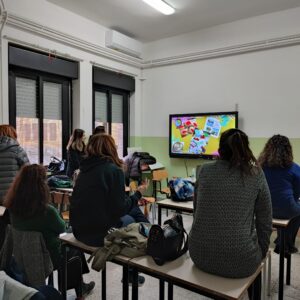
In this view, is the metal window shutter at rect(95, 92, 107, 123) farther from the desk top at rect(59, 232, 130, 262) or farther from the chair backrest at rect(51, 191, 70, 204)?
the desk top at rect(59, 232, 130, 262)

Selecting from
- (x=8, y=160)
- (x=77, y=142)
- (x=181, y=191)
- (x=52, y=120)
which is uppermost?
(x=52, y=120)

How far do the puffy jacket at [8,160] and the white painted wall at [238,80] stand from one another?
337cm

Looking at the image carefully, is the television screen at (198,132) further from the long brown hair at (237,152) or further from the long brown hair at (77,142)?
the long brown hair at (237,152)

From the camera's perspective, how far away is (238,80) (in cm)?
513

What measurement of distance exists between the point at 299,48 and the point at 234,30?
112 cm

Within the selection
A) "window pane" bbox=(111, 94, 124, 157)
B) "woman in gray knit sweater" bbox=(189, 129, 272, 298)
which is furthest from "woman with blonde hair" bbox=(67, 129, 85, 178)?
"woman in gray knit sweater" bbox=(189, 129, 272, 298)

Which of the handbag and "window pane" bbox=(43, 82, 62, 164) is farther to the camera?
"window pane" bbox=(43, 82, 62, 164)

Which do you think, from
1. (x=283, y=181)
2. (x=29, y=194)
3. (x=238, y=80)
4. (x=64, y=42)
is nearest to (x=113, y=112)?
(x=64, y=42)

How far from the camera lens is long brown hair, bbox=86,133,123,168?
2236mm

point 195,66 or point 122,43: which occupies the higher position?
point 122,43

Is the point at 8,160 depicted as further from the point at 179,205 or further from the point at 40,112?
the point at 179,205

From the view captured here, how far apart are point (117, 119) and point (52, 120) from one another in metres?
1.63

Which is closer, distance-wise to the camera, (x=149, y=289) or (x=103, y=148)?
(x=103, y=148)

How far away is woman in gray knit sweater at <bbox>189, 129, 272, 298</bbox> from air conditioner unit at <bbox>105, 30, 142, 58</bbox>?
4.16 meters
